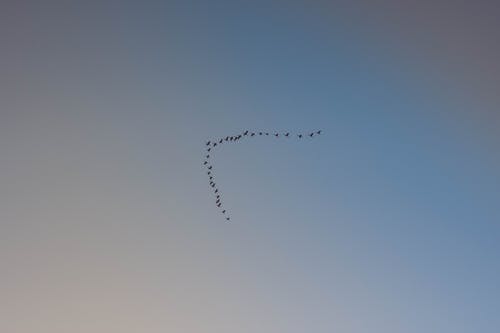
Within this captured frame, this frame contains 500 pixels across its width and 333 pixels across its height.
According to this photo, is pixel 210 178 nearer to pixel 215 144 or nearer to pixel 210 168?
pixel 210 168

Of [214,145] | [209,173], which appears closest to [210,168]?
[209,173]

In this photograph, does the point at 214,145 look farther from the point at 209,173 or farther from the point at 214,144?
the point at 209,173

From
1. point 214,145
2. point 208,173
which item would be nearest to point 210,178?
point 208,173

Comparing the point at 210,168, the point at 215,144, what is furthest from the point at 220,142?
the point at 210,168

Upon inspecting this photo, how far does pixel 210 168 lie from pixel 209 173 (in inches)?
43.8

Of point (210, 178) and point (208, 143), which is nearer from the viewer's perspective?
point (208, 143)

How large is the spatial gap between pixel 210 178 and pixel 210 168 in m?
2.15

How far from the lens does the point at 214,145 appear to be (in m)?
49.9

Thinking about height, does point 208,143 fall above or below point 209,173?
above

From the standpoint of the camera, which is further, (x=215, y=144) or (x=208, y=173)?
(x=208, y=173)

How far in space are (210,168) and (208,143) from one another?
4.69 metres

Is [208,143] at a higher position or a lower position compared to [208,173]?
higher

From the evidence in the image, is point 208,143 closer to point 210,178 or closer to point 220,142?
point 220,142

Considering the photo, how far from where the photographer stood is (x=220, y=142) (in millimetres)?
49781
